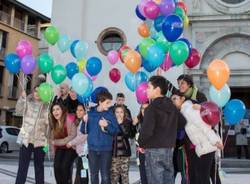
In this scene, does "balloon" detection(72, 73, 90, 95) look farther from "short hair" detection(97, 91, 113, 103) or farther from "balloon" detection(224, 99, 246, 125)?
"balloon" detection(224, 99, 246, 125)

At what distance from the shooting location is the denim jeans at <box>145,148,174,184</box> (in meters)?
4.58

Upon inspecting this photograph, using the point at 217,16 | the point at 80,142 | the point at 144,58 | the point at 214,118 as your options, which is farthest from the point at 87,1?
the point at 214,118

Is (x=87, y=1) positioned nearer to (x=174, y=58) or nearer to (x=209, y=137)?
(x=174, y=58)

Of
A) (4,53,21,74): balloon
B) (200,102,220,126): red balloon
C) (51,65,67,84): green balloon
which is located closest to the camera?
(200,102,220,126): red balloon

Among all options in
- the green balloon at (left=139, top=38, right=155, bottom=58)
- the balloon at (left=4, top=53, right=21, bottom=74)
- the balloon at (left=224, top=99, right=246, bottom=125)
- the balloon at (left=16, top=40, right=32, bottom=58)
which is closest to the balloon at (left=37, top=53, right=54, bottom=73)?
the balloon at (left=16, top=40, right=32, bottom=58)

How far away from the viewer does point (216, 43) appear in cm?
1480

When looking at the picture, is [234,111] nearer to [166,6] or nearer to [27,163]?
[166,6]

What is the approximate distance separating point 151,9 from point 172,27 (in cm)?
73

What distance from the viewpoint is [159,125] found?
458 cm

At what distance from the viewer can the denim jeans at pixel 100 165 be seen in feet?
17.9

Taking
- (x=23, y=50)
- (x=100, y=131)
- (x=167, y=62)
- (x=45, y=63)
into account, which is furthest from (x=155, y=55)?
(x=23, y=50)

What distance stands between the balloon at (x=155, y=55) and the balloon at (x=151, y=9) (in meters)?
0.79

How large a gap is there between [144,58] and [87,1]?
847 centimetres

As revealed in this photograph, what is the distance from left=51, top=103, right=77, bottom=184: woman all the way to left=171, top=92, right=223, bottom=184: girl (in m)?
1.88
